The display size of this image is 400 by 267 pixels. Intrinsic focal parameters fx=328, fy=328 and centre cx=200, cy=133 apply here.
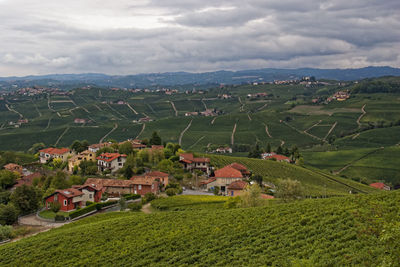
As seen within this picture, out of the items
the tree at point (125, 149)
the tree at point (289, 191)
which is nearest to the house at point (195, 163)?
the tree at point (125, 149)

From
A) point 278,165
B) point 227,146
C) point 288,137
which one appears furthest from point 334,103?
point 278,165

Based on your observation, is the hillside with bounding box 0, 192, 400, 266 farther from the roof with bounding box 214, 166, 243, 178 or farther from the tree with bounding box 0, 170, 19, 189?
the tree with bounding box 0, 170, 19, 189

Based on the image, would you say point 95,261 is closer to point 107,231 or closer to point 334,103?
point 107,231

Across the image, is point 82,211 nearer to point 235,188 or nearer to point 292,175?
point 235,188

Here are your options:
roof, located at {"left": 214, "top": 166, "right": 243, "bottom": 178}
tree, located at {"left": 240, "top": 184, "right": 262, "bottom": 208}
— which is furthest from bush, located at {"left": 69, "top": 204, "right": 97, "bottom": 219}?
roof, located at {"left": 214, "top": 166, "right": 243, "bottom": 178}

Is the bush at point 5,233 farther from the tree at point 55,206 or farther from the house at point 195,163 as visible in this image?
the house at point 195,163

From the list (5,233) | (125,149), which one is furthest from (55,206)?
(125,149)
